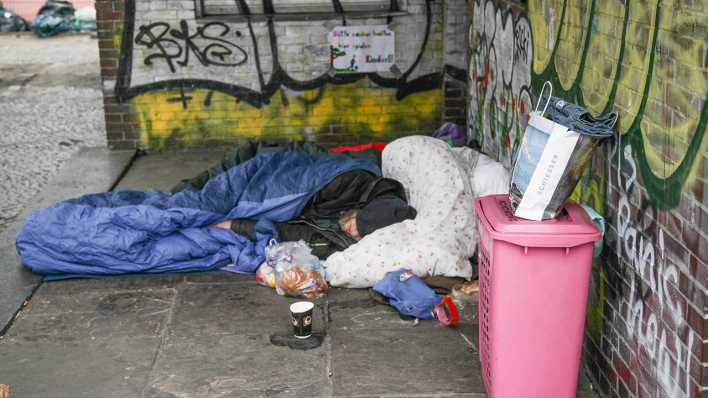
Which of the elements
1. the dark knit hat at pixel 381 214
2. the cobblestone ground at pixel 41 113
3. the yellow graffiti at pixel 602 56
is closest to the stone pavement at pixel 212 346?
the dark knit hat at pixel 381 214

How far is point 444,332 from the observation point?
5.03 metres

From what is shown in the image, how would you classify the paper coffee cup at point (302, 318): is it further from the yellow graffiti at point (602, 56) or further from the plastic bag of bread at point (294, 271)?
the yellow graffiti at point (602, 56)

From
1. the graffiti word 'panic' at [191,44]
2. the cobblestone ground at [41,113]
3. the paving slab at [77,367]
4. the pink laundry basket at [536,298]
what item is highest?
the graffiti word 'panic' at [191,44]

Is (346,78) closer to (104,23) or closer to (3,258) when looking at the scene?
(104,23)

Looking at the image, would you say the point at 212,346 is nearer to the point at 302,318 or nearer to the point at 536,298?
the point at 302,318

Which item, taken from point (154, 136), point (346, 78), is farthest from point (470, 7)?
point (154, 136)

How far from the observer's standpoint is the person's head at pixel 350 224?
6090 millimetres

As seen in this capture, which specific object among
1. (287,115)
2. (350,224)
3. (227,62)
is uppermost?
(227,62)

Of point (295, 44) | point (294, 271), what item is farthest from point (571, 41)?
point (295, 44)

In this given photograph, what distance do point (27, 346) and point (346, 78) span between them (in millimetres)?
4586

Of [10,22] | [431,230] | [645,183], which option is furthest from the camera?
[10,22]

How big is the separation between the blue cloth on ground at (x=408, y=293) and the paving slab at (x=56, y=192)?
86.0 inches

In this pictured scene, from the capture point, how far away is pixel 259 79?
28.8 feet

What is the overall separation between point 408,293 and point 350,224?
999 millimetres
